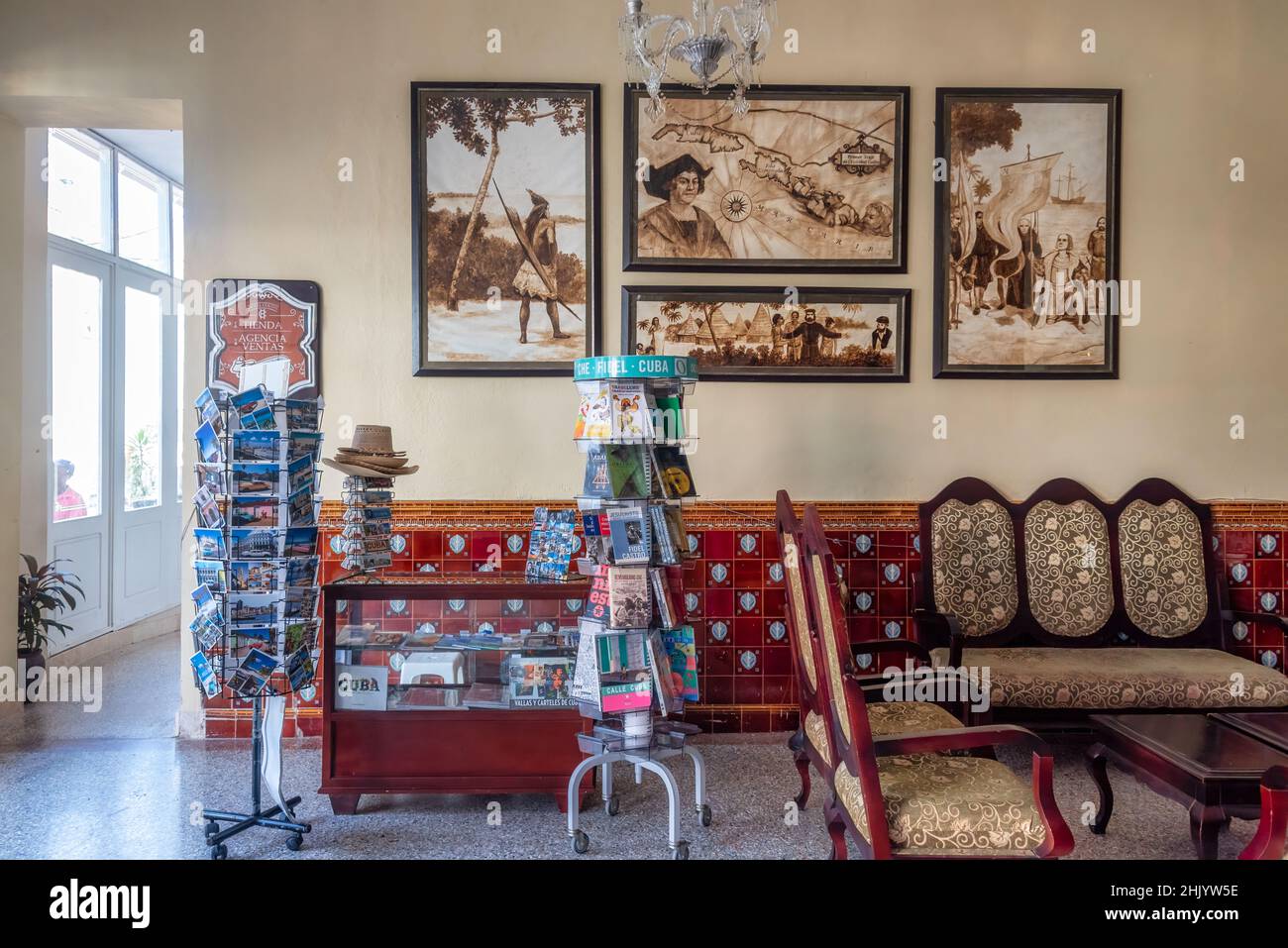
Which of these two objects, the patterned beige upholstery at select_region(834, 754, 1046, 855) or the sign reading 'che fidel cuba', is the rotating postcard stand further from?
the patterned beige upholstery at select_region(834, 754, 1046, 855)

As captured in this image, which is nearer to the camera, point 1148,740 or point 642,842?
point 1148,740

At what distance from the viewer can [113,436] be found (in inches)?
259

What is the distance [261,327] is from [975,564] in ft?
13.9

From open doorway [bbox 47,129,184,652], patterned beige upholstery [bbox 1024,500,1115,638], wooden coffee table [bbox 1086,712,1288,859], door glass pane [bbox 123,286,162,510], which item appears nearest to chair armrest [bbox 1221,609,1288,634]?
patterned beige upholstery [bbox 1024,500,1115,638]

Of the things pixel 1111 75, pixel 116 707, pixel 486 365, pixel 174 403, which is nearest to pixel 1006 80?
pixel 1111 75

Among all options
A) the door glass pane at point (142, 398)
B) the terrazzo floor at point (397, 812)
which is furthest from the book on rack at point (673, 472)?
the door glass pane at point (142, 398)

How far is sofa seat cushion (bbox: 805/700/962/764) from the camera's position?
3180 mm

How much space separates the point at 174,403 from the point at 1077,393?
7406mm

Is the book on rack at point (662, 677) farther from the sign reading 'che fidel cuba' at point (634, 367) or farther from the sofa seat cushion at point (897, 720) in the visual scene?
the sign reading 'che fidel cuba' at point (634, 367)

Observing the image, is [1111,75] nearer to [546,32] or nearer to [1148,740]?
[546,32]

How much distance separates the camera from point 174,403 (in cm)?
748

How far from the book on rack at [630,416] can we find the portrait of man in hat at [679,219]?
1547 millimetres

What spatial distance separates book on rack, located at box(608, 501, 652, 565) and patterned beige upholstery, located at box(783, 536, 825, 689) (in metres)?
0.59

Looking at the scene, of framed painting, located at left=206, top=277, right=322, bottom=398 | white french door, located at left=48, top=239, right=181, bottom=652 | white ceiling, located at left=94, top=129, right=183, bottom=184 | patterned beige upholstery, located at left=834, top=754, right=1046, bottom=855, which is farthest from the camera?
white ceiling, located at left=94, top=129, right=183, bottom=184
